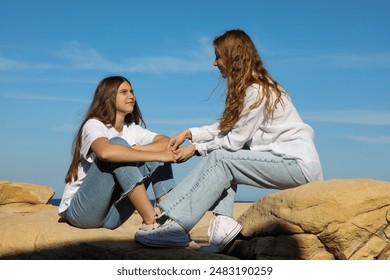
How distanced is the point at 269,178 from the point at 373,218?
0.98m

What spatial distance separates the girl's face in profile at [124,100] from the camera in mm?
5023

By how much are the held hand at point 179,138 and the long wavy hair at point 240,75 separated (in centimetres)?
43

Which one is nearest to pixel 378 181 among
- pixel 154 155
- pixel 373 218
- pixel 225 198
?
pixel 373 218

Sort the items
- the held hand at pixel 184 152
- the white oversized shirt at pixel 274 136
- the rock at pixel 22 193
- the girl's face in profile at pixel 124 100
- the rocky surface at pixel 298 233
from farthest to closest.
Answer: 1. the rock at pixel 22 193
2. the girl's face in profile at pixel 124 100
3. the held hand at pixel 184 152
4. the rocky surface at pixel 298 233
5. the white oversized shirt at pixel 274 136

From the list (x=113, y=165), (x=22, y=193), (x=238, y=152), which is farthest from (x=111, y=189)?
(x=22, y=193)

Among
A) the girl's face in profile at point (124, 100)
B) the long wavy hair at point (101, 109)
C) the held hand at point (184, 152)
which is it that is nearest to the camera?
Answer: the held hand at point (184, 152)

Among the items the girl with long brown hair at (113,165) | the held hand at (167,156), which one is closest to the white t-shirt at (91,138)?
the girl with long brown hair at (113,165)

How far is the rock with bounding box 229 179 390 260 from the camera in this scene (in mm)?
4512

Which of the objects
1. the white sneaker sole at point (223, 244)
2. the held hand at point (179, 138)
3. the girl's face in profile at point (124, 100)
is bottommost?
the white sneaker sole at point (223, 244)

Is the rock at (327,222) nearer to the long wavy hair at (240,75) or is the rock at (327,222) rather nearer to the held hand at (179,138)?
the long wavy hair at (240,75)

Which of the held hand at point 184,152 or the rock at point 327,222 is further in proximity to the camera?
the held hand at point 184,152

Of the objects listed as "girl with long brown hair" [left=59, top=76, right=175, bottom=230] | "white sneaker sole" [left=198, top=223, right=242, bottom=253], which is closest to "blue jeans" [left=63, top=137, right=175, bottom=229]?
"girl with long brown hair" [left=59, top=76, right=175, bottom=230]

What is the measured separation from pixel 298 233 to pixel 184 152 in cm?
118
